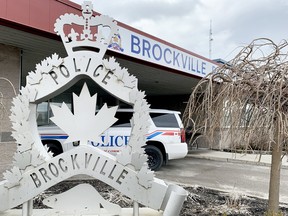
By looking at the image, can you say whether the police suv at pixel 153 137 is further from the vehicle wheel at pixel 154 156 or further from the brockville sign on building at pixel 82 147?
the brockville sign on building at pixel 82 147

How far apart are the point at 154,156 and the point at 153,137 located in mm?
609

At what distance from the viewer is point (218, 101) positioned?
3.54m

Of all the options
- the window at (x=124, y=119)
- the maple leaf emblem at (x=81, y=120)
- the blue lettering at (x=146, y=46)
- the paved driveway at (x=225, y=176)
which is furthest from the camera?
the window at (x=124, y=119)

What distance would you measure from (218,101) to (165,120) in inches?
205

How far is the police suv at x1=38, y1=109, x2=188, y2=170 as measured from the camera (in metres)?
8.31

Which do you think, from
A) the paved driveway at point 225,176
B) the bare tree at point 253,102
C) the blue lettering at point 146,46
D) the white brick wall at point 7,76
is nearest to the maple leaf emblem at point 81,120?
the bare tree at point 253,102

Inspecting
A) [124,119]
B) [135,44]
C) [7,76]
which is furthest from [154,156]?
[7,76]

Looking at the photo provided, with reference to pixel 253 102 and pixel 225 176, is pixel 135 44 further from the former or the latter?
pixel 225 176

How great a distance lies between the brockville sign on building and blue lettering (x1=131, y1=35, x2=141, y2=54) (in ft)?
12.4

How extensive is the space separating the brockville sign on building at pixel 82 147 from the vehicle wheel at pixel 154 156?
5378 mm

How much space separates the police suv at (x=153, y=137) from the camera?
831 cm

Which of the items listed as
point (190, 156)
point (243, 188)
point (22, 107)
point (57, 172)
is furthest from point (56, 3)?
point (190, 156)

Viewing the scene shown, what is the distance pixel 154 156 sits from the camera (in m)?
8.55

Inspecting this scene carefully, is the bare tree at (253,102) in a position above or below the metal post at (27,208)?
above
